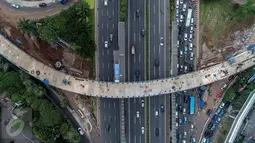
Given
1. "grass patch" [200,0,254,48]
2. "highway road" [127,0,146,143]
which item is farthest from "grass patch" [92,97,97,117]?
"grass patch" [200,0,254,48]

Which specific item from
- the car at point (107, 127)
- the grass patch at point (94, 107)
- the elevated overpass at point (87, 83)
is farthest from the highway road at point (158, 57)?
the grass patch at point (94, 107)

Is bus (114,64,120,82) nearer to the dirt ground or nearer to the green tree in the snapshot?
the dirt ground

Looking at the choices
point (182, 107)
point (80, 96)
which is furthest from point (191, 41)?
point (80, 96)

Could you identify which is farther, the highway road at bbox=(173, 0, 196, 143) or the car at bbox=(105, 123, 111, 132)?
the highway road at bbox=(173, 0, 196, 143)

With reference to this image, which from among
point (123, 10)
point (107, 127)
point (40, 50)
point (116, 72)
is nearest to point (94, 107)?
point (107, 127)

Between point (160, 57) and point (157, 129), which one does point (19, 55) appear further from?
point (157, 129)

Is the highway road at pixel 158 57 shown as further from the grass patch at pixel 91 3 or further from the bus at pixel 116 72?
the grass patch at pixel 91 3

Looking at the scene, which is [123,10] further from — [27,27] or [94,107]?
[94,107]
